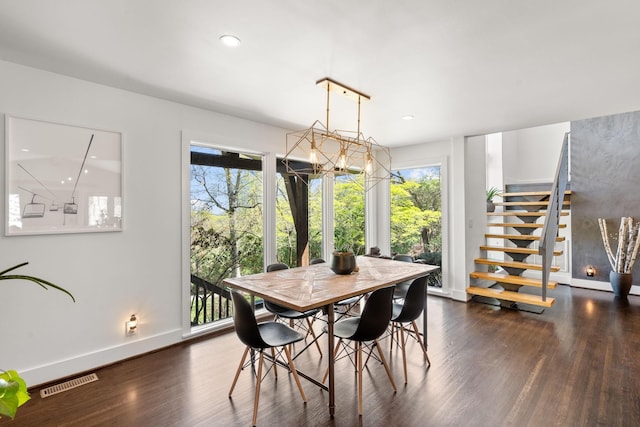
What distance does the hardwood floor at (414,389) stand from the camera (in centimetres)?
209

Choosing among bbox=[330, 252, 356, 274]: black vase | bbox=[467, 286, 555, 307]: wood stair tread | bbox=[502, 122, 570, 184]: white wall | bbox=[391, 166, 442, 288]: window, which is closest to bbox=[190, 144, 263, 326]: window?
bbox=[330, 252, 356, 274]: black vase

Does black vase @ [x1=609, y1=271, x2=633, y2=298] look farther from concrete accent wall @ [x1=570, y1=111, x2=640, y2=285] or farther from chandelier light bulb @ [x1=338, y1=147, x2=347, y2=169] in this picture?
chandelier light bulb @ [x1=338, y1=147, x2=347, y2=169]

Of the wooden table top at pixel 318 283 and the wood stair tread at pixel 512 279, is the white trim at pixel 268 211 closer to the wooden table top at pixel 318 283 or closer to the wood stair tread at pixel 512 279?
the wooden table top at pixel 318 283

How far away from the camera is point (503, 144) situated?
639 cm

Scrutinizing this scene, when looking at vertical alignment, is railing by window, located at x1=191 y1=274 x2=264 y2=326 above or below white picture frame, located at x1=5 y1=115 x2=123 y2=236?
below

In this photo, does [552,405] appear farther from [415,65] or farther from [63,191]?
[63,191]

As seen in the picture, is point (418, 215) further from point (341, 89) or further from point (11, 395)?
point (11, 395)

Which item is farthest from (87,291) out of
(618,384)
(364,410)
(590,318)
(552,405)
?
(590,318)

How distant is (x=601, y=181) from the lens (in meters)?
5.41

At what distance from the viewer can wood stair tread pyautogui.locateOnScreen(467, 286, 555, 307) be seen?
13.2 feet

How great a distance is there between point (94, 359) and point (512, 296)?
4.95 metres

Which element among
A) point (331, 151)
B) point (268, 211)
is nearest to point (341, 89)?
point (268, 211)

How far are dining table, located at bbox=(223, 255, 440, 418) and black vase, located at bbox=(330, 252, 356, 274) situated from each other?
4 cm

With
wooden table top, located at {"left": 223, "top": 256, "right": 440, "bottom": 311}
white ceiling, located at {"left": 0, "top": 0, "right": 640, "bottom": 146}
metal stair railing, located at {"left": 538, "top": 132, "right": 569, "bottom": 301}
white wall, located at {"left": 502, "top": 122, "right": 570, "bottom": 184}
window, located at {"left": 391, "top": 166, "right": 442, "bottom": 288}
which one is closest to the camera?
white ceiling, located at {"left": 0, "top": 0, "right": 640, "bottom": 146}
